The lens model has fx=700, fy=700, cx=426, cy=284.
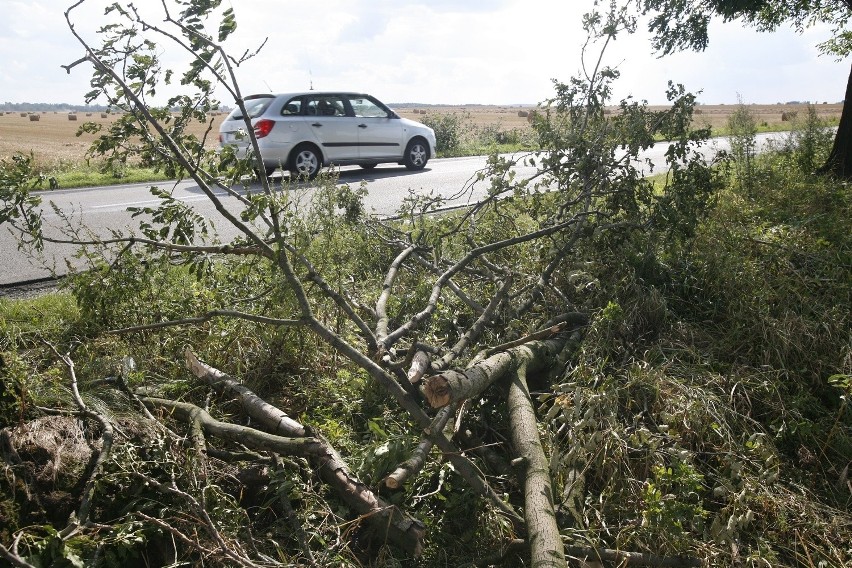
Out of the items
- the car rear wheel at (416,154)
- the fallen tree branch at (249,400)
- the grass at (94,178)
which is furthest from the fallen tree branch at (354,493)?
the car rear wheel at (416,154)

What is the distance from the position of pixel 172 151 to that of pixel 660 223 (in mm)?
3471

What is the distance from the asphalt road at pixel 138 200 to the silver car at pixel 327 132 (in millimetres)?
481

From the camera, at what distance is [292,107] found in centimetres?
1355

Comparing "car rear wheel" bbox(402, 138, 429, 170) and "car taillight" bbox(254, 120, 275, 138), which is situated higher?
"car taillight" bbox(254, 120, 275, 138)

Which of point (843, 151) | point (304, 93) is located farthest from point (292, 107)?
point (843, 151)

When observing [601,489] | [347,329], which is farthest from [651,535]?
[347,329]

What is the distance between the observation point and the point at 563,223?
4918 mm

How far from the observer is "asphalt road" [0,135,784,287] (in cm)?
662

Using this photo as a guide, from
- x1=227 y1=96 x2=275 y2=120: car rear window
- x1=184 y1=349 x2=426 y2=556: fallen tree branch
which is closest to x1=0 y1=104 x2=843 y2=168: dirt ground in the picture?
x1=227 y1=96 x2=275 y2=120: car rear window

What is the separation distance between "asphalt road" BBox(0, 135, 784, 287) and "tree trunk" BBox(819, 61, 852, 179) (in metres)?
1.43

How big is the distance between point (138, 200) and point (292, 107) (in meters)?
3.82

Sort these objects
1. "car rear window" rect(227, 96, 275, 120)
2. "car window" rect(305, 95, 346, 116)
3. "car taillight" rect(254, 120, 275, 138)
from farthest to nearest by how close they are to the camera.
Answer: "car window" rect(305, 95, 346, 116)
"car rear window" rect(227, 96, 275, 120)
"car taillight" rect(254, 120, 275, 138)

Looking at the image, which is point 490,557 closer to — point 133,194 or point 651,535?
point 651,535

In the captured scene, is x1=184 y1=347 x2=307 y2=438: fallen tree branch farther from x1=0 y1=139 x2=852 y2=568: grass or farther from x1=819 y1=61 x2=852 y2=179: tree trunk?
x1=819 y1=61 x2=852 y2=179: tree trunk
